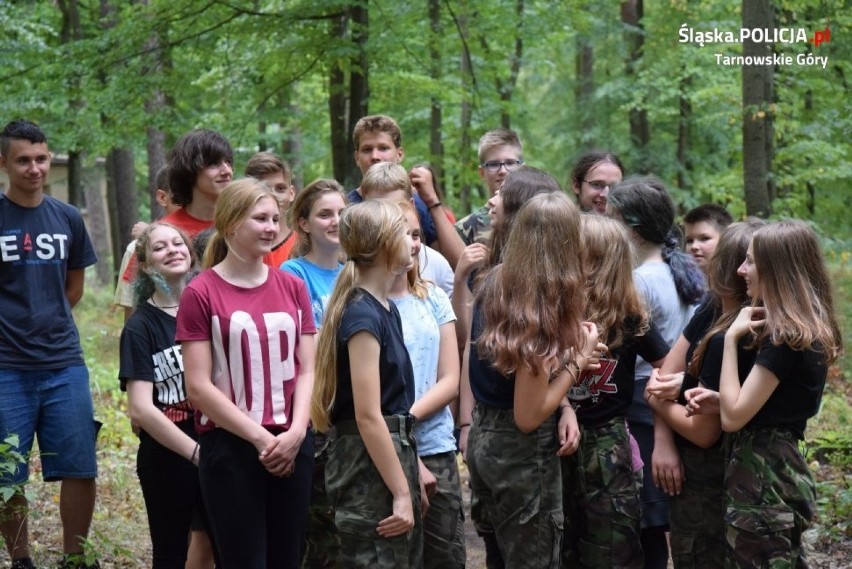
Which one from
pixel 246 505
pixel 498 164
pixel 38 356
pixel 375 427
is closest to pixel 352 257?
pixel 375 427

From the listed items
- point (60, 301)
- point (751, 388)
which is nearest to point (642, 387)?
point (751, 388)

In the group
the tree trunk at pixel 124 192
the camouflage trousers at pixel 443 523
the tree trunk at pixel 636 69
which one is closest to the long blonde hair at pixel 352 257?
the camouflage trousers at pixel 443 523

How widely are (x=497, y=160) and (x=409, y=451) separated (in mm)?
2424

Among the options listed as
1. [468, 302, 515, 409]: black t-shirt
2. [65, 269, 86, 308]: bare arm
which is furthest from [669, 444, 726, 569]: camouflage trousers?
[65, 269, 86, 308]: bare arm

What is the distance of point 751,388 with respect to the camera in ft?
11.3

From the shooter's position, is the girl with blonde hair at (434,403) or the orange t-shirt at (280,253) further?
the orange t-shirt at (280,253)

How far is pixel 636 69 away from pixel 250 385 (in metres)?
16.7

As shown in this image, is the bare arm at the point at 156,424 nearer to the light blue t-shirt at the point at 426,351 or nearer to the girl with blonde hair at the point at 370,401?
the girl with blonde hair at the point at 370,401

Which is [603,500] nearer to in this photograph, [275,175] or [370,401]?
[370,401]

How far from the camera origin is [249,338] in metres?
3.68

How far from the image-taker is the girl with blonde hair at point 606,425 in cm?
384

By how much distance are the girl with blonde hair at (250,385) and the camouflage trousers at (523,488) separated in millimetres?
765

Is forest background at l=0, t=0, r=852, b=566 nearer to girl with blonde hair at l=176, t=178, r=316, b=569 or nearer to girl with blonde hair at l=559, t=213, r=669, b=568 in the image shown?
girl with blonde hair at l=176, t=178, r=316, b=569

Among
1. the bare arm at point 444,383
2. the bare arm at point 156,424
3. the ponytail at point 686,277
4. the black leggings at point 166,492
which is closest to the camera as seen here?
the bare arm at point 444,383
